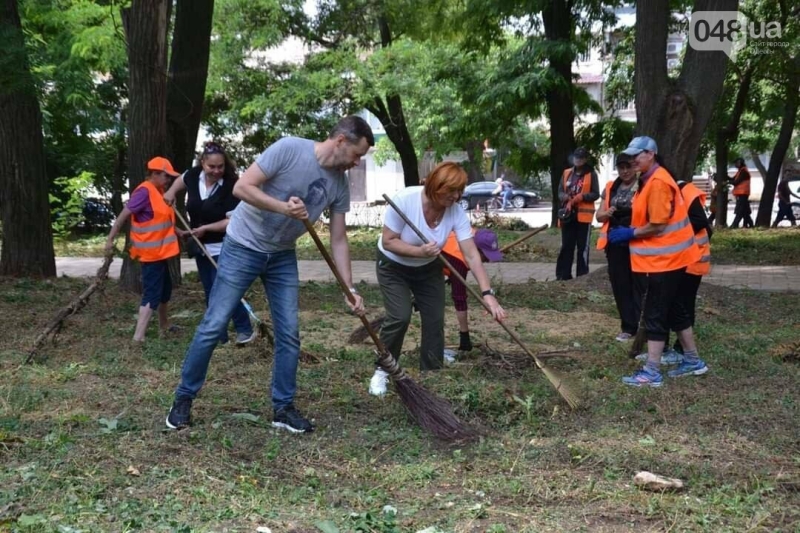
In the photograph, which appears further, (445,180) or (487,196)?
(487,196)

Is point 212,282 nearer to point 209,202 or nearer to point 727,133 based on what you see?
point 209,202

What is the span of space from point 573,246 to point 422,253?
20.2 ft

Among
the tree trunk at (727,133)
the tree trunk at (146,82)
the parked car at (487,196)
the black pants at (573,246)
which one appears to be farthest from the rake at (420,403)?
the parked car at (487,196)

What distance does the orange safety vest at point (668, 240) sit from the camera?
604 cm

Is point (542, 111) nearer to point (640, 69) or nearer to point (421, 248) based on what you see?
point (640, 69)

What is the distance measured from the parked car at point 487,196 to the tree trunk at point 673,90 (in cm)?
2573

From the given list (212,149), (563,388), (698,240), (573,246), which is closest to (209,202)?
(212,149)

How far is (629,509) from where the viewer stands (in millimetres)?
3959

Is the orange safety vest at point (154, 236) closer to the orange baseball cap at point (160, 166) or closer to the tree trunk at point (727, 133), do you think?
the orange baseball cap at point (160, 166)

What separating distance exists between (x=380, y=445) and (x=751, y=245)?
1337cm

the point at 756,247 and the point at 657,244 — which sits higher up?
the point at 657,244

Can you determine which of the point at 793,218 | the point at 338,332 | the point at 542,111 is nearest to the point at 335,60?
the point at 542,111

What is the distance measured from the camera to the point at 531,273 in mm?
13461

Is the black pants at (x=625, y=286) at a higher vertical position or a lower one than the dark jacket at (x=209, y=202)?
lower
